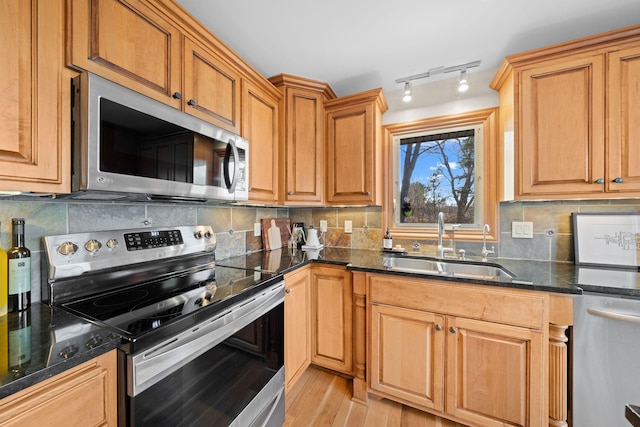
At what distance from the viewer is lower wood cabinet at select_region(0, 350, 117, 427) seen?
551 millimetres

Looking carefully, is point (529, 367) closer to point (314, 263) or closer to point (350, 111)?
point (314, 263)

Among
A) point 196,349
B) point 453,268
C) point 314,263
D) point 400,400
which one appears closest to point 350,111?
point 314,263

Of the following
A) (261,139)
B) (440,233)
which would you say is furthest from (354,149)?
(440,233)

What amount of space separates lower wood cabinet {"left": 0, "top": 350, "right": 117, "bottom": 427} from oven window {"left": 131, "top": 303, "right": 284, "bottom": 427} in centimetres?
8

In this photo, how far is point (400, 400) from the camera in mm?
1567

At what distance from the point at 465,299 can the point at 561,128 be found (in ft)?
3.98

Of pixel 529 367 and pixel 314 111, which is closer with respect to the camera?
pixel 529 367

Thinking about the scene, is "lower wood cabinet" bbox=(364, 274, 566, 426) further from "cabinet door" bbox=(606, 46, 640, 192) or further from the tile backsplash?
"cabinet door" bbox=(606, 46, 640, 192)

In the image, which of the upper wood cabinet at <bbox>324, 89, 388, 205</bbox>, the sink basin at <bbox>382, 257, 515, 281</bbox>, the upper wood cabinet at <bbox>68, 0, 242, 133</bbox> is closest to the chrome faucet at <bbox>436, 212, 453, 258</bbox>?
the sink basin at <bbox>382, 257, 515, 281</bbox>

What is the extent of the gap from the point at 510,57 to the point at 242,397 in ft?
8.16

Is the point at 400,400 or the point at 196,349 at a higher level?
the point at 196,349

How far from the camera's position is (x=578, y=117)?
1.49 m

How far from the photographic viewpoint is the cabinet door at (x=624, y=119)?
1384mm

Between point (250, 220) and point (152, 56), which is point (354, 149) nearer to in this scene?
point (250, 220)
